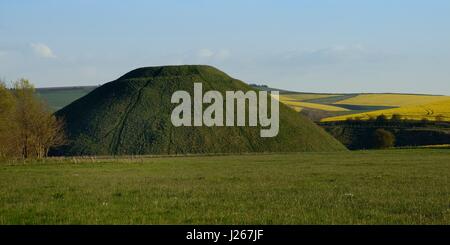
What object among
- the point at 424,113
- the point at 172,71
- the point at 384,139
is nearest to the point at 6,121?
the point at 384,139

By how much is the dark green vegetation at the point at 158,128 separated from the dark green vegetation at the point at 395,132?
10135 mm

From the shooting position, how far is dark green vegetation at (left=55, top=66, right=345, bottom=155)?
11556 cm

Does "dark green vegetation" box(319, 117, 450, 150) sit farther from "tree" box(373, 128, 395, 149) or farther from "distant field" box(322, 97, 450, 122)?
"distant field" box(322, 97, 450, 122)

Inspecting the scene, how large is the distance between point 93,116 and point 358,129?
210 ft

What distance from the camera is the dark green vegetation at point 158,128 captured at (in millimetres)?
115562

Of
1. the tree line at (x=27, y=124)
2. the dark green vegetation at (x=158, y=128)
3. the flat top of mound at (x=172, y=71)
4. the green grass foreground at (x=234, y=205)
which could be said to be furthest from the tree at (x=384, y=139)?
the green grass foreground at (x=234, y=205)

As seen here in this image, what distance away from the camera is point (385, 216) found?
1603cm

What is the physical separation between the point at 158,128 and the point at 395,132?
184ft

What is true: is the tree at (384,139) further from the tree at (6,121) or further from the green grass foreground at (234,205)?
the green grass foreground at (234,205)

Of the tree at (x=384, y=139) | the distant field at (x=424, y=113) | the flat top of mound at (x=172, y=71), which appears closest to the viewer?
the tree at (x=384, y=139)

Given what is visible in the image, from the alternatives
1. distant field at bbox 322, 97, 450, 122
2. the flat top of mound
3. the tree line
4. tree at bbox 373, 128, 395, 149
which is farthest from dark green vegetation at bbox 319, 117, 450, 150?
the tree line

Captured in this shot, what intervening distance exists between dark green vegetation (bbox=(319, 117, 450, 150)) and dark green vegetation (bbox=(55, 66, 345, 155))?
1014 centimetres
